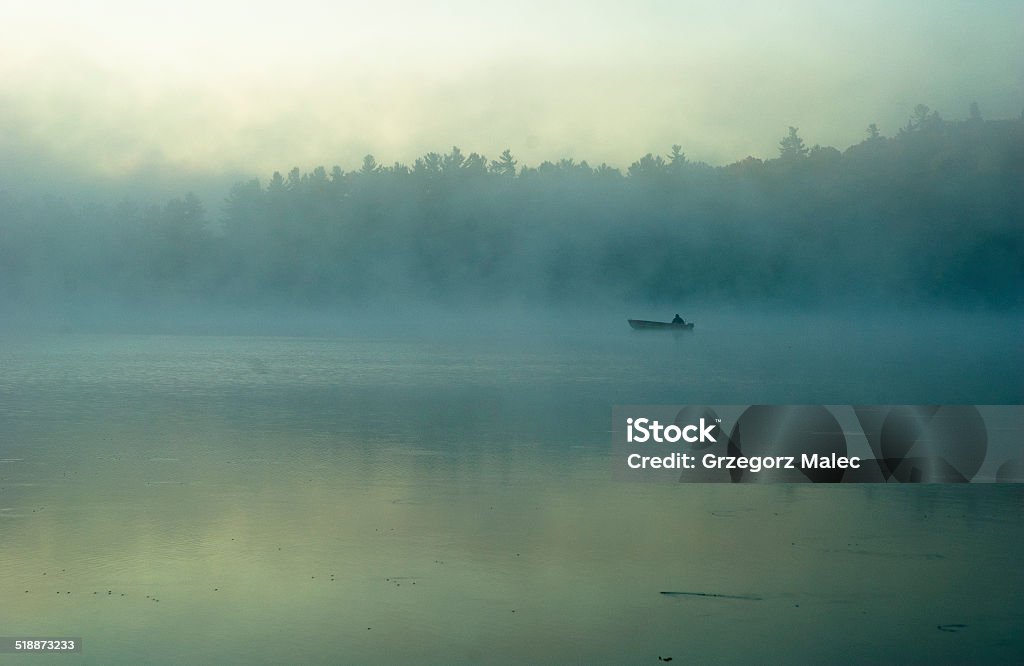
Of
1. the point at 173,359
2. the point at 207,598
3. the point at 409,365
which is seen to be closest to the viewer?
the point at 207,598

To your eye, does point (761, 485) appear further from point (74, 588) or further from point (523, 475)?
point (74, 588)

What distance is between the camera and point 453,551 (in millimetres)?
12023

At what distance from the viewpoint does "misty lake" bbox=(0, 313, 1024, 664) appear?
9320 millimetres

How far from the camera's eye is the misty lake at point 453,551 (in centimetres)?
932

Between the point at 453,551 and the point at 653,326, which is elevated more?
the point at 453,551

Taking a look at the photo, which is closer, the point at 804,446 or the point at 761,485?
the point at 761,485

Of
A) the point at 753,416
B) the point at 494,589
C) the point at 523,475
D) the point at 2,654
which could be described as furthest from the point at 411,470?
the point at 753,416

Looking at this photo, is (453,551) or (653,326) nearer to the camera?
(453,551)

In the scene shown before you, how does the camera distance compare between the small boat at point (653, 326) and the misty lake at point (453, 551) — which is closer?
the misty lake at point (453, 551)

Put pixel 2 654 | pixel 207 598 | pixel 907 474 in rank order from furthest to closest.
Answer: pixel 907 474 < pixel 207 598 < pixel 2 654

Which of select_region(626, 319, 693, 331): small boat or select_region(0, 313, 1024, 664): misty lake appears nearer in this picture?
select_region(0, 313, 1024, 664): misty lake

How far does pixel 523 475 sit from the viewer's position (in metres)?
16.8

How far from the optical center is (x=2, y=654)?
8.97 m

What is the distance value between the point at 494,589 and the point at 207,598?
96.4 inches
